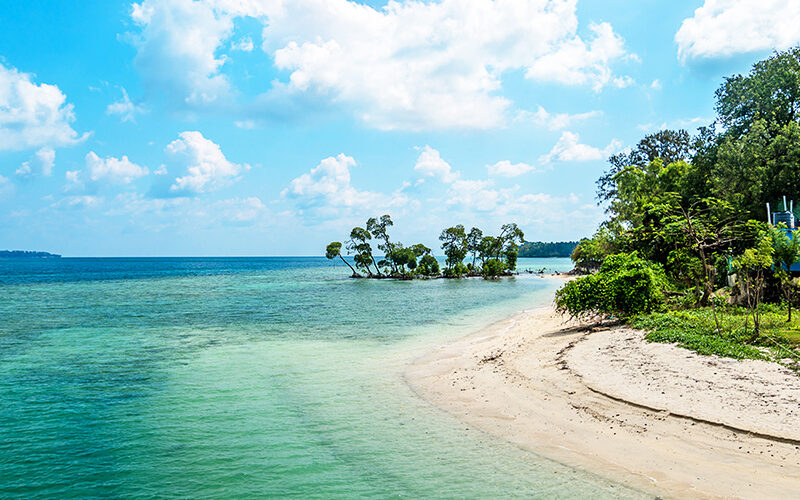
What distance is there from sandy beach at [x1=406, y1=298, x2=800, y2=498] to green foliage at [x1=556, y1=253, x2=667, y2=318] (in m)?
3.03

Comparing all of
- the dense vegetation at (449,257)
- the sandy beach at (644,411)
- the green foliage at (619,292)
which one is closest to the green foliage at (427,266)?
the dense vegetation at (449,257)

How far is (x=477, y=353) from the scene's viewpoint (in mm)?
19031

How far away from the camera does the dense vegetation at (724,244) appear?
1572 cm

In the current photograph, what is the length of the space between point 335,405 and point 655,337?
34.7 ft

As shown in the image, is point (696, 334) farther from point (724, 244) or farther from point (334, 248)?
point (334, 248)

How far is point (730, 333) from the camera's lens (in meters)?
14.0

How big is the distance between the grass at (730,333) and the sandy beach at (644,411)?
1.64ft

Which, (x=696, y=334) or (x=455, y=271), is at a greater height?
(x=696, y=334)

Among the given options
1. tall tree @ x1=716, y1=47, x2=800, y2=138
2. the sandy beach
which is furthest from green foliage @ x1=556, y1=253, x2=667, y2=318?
tall tree @ x1=716, y1=47, x2=800, y2=138

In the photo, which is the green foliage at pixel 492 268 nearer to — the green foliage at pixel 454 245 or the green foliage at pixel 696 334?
the green foliage at pixel 454 245

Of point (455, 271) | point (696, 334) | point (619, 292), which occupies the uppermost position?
point (619, 292)

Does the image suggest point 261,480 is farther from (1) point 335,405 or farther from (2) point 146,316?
(2) point 146,316

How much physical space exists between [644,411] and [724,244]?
59.4ft

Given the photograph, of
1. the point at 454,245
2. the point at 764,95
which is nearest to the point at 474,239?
the point at 454,245
